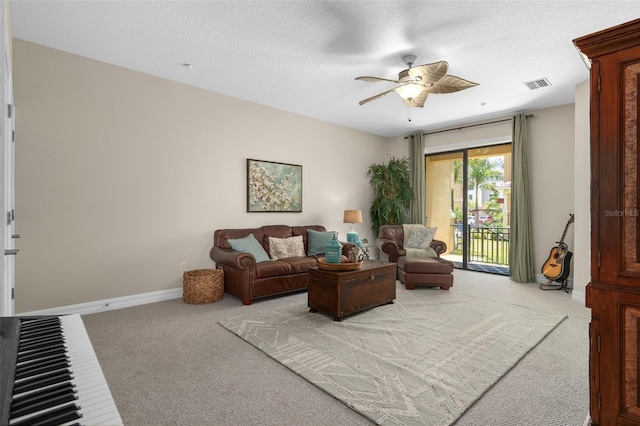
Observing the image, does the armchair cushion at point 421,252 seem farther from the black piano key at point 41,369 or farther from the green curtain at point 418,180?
the black piano key at point 41,369

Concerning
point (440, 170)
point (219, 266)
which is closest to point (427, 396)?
point (219, 266)

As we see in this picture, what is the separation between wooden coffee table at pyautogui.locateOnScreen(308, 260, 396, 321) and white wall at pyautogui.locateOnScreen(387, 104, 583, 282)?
3180 millimetres

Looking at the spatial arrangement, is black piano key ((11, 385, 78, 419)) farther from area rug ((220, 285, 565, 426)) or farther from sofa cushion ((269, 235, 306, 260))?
sofa cushion ((269, 235, 306, 260))

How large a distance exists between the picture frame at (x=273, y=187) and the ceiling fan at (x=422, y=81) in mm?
2467

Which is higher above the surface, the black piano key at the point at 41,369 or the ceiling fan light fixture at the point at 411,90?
the ceiling fan light fixture at the point at 411,90

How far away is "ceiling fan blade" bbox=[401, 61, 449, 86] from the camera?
2.73 meters

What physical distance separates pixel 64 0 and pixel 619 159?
390 centimetres

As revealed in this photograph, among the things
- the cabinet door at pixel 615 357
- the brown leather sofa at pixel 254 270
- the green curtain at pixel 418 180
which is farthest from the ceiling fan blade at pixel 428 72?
the green curtain at pixel 418 180

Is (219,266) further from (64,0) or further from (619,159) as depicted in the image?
(619,159)

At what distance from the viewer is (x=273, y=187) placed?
5.21 meters

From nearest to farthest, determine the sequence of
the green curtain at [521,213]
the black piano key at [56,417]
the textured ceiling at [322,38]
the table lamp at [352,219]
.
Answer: the black piano key at [56,417] → the textured ceiling at [322,38] → the green curtain at [521,213] → the table lamp at [352,219]

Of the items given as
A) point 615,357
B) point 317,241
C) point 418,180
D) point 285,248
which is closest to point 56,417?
point 615,357

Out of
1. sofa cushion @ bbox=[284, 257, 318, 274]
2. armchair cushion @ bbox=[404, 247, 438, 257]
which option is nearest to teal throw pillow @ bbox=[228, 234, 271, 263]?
sofa cushion @ bbox=[284, 257, 318, 274]

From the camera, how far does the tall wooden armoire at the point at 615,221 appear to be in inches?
51.6
